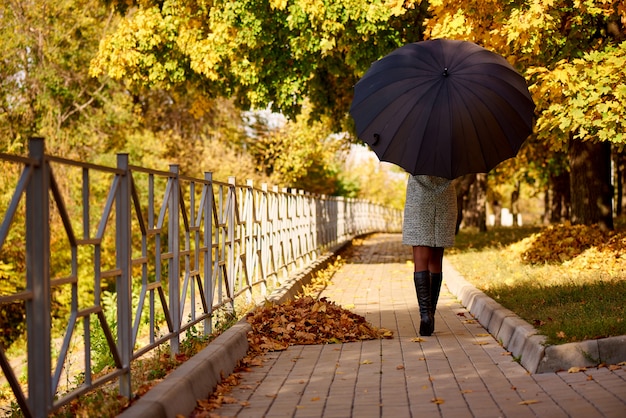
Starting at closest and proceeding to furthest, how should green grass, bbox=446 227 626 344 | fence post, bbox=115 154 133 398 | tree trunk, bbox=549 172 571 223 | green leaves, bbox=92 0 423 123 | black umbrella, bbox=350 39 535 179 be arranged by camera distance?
fence post, bbox=115 154 133 398, green grass, bbox=446 227 626 344, black umbrella, bbox=350 39 535 179, green leaves, bbox=92 0 423 123, tree trunk, bbox=549 172 571 223

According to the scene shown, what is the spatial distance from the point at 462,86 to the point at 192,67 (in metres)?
11.9

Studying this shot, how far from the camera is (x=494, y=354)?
26.1 ft

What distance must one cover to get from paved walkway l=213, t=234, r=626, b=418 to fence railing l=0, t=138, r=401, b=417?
847mm

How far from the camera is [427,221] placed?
348 inches

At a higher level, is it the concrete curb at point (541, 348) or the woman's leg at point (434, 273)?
the woman's leg at point (434, 273)

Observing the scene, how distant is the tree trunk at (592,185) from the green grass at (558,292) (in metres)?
1.69

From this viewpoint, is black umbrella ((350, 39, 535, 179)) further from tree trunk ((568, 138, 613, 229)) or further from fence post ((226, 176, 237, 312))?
tree trunk ((568, 138, 613, 229))

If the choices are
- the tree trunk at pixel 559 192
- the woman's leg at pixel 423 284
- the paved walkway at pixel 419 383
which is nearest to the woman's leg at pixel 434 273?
the woman's leg at pixel 423 284

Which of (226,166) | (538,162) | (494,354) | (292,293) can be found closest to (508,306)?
(494,354)

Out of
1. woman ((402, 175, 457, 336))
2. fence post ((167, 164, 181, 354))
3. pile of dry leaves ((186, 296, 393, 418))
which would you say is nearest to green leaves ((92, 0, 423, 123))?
pile of dry leaves ((186, 296, 393, 418))

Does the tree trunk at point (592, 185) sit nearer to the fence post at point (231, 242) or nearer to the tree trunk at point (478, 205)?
the fence post at point (231, 242)

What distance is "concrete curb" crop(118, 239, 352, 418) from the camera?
17.3ft

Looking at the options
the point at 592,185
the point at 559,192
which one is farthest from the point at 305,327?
the point at 559,192

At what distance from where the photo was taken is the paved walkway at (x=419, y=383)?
5.86 meters
